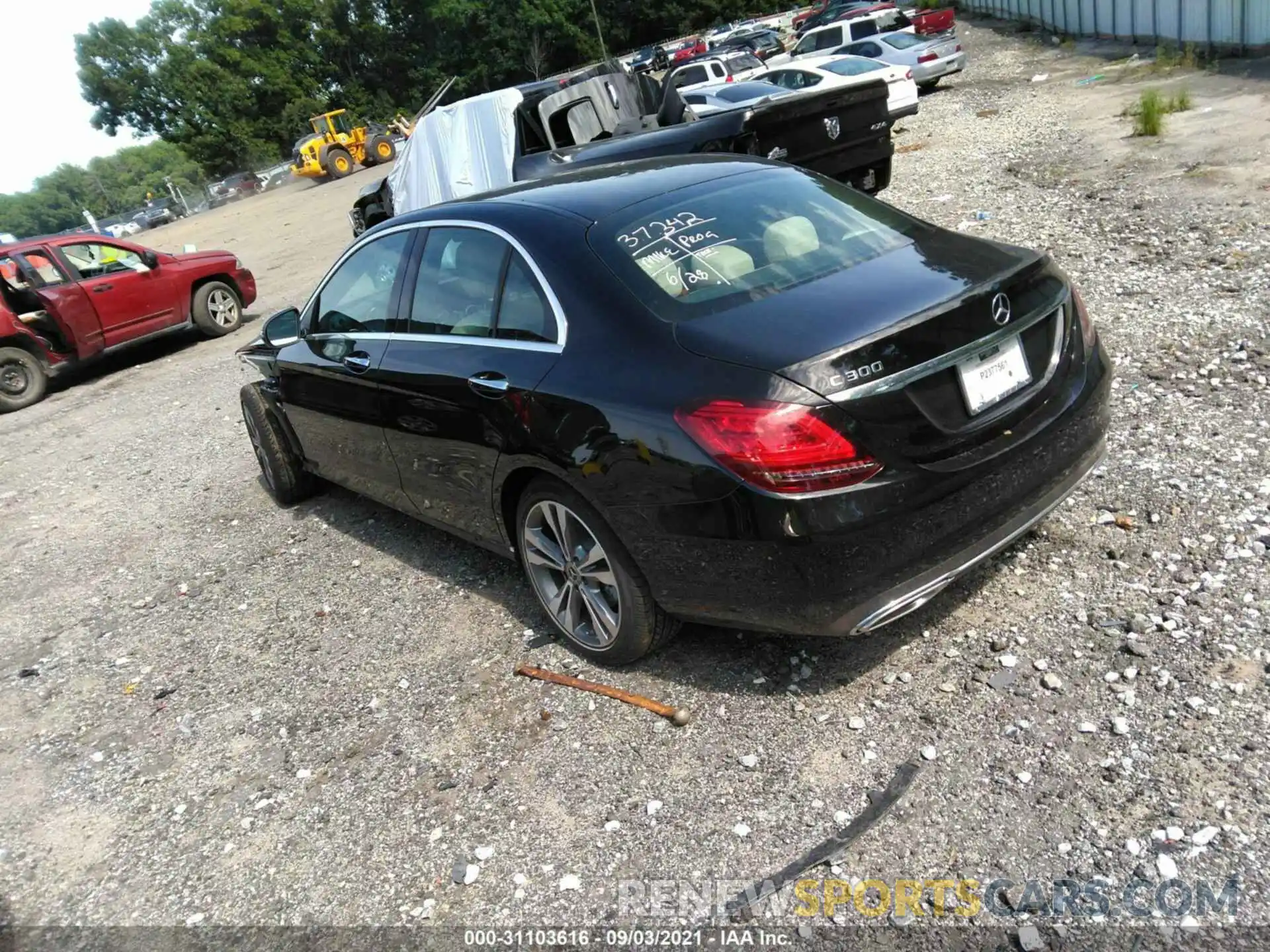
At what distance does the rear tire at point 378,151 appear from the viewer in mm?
40969

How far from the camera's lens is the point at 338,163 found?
39344 millimetres

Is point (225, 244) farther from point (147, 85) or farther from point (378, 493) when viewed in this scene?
point (147, 85)

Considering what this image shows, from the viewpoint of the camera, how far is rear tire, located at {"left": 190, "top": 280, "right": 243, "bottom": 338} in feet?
42.3

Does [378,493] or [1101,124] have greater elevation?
[378,493]

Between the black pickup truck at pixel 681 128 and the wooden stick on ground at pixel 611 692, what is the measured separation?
3.88 meters

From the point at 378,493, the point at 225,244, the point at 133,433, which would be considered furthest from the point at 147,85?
the point at 378,493

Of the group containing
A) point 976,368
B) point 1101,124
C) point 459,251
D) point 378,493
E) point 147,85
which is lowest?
point 1101,124

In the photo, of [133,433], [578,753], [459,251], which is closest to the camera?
[578,753]

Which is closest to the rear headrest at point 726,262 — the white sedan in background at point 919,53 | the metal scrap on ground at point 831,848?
the metal scrap on ground at point 831,848

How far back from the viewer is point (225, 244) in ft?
84.2

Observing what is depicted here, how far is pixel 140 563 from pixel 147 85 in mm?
88673

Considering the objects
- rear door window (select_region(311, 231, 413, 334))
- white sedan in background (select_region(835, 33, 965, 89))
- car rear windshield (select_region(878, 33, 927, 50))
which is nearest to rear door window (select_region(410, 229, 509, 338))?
rear door window (select_region(311, 231, 413, 334))

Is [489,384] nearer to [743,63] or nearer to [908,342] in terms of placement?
[908,342]

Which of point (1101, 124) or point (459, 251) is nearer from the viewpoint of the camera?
point (459, 251)
